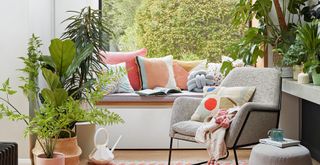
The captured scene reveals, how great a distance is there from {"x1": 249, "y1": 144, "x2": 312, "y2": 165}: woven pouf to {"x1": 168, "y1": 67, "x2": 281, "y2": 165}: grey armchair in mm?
442

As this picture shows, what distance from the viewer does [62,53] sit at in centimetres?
464

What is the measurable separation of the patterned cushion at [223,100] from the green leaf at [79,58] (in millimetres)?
1061

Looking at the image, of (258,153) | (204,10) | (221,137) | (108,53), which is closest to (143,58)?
(108,53)

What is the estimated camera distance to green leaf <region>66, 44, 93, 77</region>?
4735mm

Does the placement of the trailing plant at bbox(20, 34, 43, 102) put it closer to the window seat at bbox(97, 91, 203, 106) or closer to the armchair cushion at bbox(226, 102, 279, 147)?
the window seat at bbox(97, 91, 203, 106)

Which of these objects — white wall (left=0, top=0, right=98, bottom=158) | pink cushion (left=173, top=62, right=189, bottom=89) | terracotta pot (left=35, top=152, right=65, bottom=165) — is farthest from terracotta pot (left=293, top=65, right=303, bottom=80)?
white wall (left=0, top=0, right=98, bottom=158)

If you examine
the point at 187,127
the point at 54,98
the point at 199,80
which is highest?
the point at 199,80

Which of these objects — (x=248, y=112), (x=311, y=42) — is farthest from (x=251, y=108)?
(x=311, y=42)

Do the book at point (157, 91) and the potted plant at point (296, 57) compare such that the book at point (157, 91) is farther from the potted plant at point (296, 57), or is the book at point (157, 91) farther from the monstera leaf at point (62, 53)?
the potted plant at point (296, 57)

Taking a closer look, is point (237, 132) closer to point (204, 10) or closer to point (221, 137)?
point (221, 137)

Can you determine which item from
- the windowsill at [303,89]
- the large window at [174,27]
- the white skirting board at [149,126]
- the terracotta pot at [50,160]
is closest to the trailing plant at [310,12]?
the windowsill at [303,89]

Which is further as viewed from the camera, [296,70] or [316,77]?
[296,70]

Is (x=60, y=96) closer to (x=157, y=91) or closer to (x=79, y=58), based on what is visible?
(x=79, y=58)

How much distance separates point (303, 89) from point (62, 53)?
2.02 metres
